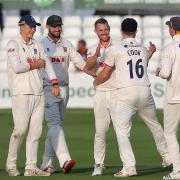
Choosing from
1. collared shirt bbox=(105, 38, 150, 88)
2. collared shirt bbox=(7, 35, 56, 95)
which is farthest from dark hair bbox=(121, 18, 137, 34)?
collared shirt bbox=(7, 35, 56, 95)

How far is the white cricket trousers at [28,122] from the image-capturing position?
13.2 m

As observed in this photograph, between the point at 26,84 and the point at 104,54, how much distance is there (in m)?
1.27

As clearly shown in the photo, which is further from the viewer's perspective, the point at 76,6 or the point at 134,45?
the point at 76,6

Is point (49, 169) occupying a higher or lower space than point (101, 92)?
lower

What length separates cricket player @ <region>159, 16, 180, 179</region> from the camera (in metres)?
12.6

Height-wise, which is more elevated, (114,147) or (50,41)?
(50,41)

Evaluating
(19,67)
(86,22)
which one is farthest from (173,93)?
(86,22)

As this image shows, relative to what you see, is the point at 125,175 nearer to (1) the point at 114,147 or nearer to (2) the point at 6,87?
(1) the point at 114,147

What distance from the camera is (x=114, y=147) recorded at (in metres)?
17.3

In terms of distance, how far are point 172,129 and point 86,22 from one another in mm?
18368

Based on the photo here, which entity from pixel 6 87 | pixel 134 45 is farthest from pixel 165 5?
pixel 134 45

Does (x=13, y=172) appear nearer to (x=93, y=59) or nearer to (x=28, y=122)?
(x=28, y=122)

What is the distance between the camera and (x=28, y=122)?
13.3 m

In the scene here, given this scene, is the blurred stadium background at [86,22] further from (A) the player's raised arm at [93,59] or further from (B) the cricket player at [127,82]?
(B) the cricket player at [127,82]
